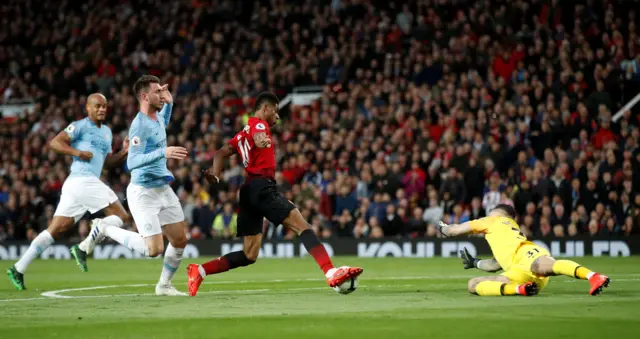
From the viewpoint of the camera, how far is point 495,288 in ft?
35.3

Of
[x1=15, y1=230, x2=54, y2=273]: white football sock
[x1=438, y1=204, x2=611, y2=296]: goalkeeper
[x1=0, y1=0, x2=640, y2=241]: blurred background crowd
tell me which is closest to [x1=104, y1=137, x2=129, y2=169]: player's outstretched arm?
[x1=15, y1=230, x2=54, y2=273]: white football sock

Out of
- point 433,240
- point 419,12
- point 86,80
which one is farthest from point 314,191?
point 86,80

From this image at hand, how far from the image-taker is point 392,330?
7.72 metres

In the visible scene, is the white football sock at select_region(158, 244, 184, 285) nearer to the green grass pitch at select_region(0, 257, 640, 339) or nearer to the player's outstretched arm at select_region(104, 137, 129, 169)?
the green grass pitch at select_region(0, 257, 640, 339)

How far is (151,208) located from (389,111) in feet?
46.4

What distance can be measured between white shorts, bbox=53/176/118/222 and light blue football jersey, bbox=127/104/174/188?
95.7 inches

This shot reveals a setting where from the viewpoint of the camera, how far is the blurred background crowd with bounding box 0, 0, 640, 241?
2194cm

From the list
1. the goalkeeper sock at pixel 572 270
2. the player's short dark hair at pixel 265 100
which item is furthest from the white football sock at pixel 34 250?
the goalkeeper sock at pixel 572 270

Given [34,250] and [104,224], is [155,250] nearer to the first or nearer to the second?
[104,224]

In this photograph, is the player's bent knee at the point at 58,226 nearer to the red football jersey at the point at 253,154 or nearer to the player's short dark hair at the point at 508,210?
the red football jersey at the point at 253,154

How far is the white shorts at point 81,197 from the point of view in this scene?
14.2 m

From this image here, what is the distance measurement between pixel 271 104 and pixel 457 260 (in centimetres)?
981

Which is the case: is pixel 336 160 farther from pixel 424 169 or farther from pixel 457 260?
pixel 457 260

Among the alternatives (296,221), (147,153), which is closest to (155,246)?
(147,153)
